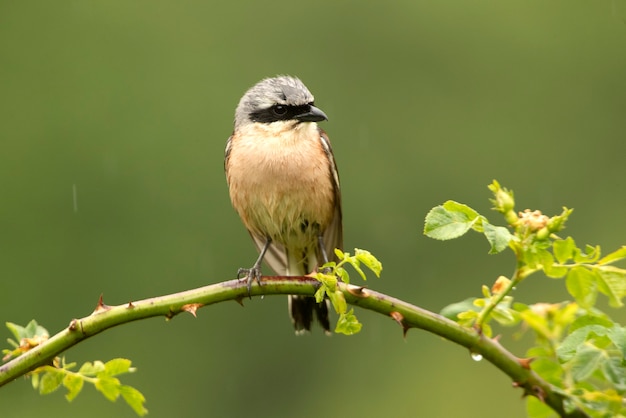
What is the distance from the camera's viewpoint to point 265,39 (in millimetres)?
24047

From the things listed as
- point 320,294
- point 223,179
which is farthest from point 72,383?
point 223,179

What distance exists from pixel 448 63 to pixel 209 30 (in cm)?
591

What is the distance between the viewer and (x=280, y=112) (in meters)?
6.77

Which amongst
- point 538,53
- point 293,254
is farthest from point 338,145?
point 293,254

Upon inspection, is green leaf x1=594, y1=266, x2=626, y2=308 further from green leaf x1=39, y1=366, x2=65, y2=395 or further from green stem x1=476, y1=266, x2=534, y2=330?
green leaf x1=39, y1=366, x2=65, y2=395

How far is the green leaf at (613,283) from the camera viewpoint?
10.2 ft

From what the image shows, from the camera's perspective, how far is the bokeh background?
1977cm

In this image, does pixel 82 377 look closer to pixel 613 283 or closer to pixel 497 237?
pixel 497 237

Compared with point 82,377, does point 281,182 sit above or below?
below

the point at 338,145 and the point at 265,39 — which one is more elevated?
the point at 265,39

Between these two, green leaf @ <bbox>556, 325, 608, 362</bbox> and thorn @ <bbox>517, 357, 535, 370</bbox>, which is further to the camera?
thorn @ <bbox>517, 357, 535, 370</bbox>

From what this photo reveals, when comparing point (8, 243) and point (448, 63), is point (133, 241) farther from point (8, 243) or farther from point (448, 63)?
point (448, 63)

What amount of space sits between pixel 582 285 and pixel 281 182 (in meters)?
3.41

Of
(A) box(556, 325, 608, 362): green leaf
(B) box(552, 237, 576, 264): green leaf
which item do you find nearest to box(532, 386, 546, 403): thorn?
(A) box(556, 325, 608, 362): green leaf
